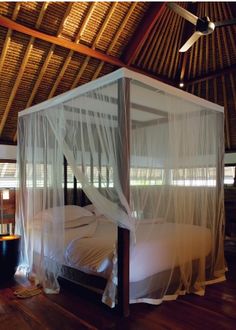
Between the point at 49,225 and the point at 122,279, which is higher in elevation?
the point at 49,225

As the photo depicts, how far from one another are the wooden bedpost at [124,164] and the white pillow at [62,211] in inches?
37.3

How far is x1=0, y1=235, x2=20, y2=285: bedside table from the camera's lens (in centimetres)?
351

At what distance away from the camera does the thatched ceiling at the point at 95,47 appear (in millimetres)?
3742

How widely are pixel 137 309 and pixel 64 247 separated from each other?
3.42 ft

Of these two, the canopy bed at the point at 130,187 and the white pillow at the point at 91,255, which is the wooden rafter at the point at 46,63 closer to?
the canopy bed at the point at 130,187

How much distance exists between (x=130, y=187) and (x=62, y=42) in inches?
93.4

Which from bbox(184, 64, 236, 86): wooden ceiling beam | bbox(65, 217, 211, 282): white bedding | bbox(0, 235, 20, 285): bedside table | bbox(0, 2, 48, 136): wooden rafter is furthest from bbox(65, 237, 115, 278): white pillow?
bbox(184, 64, 236, 86): wooden ceiling beam

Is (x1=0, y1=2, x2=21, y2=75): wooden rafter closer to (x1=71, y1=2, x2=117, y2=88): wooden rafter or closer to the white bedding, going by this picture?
(x1=71, y1=2, x2=117, y2=88): wooden rafter

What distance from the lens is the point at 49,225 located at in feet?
11.1

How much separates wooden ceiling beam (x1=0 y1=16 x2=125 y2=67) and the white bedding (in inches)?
101

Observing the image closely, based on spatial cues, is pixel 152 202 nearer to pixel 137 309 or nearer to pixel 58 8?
pixel 137 309

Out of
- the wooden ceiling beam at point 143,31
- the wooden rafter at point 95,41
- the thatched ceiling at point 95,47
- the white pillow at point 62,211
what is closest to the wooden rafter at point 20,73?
the thatched ceiling at point 95,47

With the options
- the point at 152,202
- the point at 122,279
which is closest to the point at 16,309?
the point at 122,279

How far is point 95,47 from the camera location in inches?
169
